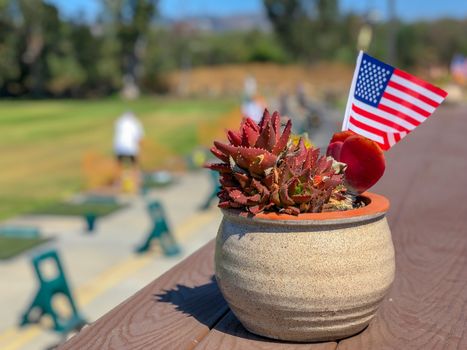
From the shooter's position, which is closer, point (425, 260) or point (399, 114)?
point (399, 114)

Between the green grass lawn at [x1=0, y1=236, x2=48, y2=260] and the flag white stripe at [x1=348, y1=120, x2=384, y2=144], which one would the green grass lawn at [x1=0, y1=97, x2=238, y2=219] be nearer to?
the green grass lawn at [x1=0, y1=236, x2=48, y2=260]

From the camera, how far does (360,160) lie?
2832mm

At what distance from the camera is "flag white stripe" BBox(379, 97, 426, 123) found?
288 cm

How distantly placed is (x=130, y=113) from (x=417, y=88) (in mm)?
13436

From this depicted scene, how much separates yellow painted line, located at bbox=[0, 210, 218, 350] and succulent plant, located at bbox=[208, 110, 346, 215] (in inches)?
167

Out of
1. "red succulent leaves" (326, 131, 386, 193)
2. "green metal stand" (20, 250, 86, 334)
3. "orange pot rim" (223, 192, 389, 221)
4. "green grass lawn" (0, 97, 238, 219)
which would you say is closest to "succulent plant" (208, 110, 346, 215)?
"orange pot rim" (223, 192, 389, 221)

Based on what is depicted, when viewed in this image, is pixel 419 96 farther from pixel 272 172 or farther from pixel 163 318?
pixel 163 318

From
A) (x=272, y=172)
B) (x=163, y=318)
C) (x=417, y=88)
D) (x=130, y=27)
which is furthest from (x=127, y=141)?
(x=130, y=27)

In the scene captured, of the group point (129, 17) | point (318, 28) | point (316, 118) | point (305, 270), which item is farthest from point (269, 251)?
point (318, 28)

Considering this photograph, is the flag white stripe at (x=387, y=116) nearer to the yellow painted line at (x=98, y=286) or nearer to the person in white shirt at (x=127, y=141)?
the yellow painted line at (x=98, y=286)

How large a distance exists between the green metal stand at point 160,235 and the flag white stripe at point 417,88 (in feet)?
20.6

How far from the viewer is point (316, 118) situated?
23.9 metres

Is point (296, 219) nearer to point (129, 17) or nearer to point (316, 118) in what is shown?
point (316, 118)

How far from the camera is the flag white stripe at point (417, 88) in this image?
9.18 feet
